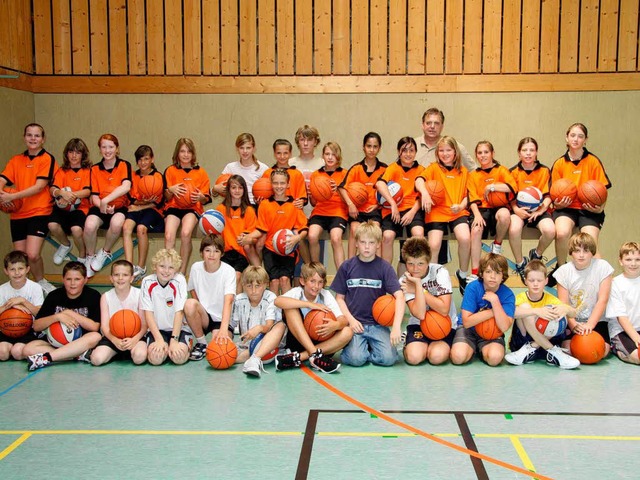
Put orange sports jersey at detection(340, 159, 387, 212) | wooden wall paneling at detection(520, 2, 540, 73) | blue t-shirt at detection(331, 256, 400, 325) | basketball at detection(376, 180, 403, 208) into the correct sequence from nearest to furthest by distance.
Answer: blue t-shirt at detection(331, 256, 400, 325) < basketball at detection(376, 180, 403, 208) < orange sports jersey at detection(340, 159, 387, 212) < wooden wall paneling at detection(520, 2, 540, 73)

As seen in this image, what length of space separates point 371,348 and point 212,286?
5.15ft

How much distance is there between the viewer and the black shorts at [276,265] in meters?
7.32

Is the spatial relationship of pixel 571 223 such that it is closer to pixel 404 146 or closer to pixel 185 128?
pixel 404 146

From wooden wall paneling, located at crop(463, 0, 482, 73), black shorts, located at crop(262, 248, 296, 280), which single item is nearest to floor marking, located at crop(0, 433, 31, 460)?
black shorts, located at crop(262, 248, 296, 280)

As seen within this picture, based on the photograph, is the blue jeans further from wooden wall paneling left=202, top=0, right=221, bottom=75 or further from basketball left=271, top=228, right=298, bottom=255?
wooden wall paneling left=202, top=0, right=221, bottom=75

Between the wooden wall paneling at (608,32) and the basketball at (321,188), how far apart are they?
5.19 metres

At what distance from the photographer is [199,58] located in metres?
10.4

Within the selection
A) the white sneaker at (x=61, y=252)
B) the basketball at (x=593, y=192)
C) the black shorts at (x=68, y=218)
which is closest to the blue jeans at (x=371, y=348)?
the basketball at (x=593, y=192)

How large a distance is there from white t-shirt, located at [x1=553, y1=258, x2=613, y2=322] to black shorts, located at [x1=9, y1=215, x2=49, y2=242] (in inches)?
223

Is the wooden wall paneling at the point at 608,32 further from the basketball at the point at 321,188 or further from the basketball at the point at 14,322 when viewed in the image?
the basketball at the point at 14,322

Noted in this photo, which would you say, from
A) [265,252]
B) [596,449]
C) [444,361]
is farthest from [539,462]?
[265,252]

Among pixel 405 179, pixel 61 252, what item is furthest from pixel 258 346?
pixel 61 252

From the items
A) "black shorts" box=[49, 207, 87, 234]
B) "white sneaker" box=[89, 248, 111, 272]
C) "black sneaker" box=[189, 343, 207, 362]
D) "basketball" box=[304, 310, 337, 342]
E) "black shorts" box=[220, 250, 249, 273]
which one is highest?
"black shorts" box=[49, 207, 87, 234]

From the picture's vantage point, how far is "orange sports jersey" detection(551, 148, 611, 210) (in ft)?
25.4
